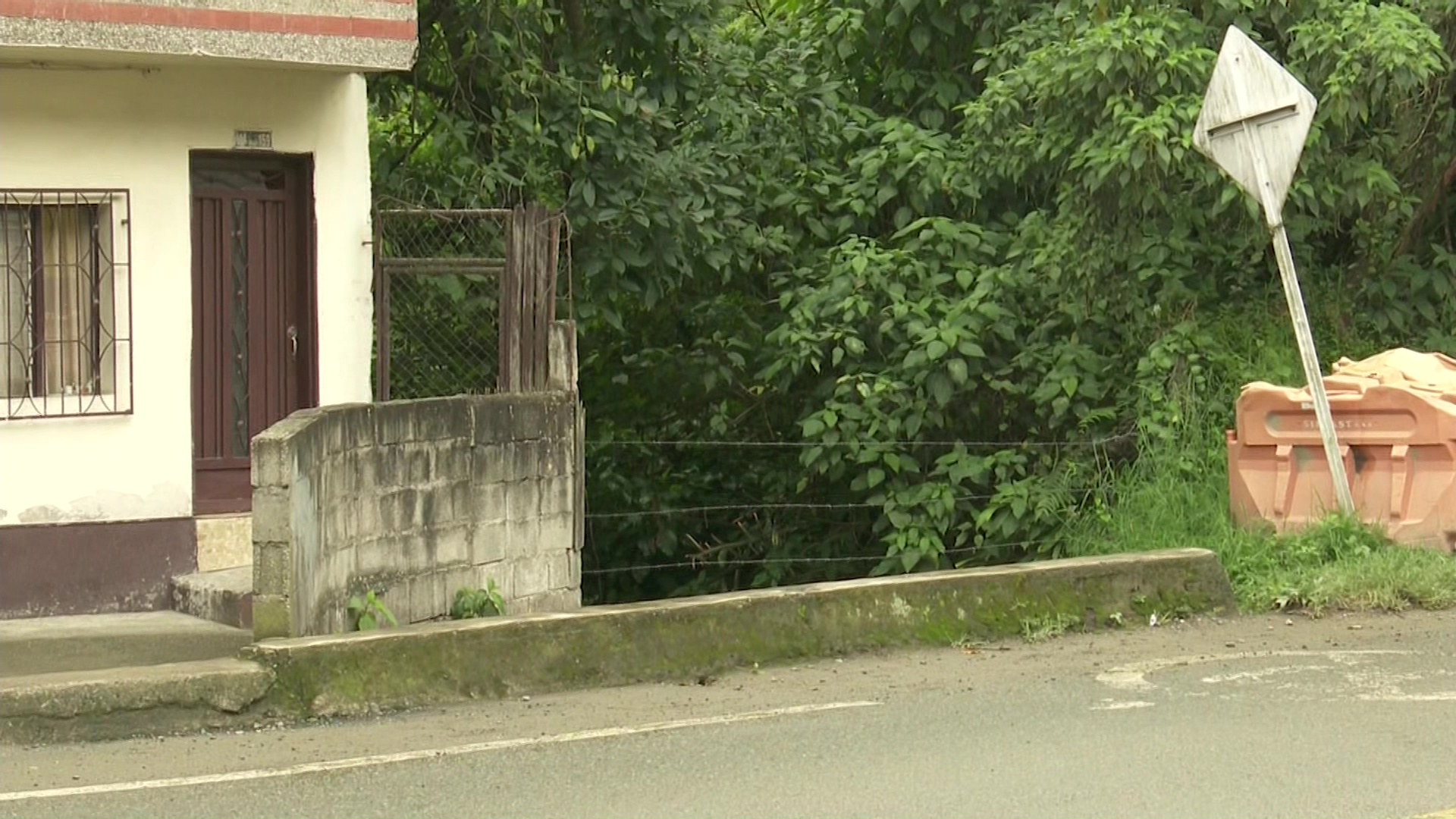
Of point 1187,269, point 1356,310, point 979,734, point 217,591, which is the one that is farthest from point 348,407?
point 1356,310

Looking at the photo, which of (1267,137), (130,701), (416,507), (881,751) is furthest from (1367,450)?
(130,701)

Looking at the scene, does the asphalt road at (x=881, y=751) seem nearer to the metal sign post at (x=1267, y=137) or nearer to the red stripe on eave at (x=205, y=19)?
the metal sign post at (x=1267, y=137)

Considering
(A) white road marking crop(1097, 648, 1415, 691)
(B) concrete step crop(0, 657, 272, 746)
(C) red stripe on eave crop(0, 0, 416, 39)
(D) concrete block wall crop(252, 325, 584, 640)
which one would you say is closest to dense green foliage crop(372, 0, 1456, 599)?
(C) red stripe on eave crop(0, 0, 416, 39)

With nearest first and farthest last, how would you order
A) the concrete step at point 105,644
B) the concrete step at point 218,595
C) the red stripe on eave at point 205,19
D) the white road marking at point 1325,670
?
the white road marking at point 1325,670 < the concrete step at point 105,644 < the red stripe on eave at point 205,19 < the concrete step at point 218,595

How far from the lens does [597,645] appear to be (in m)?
8.15

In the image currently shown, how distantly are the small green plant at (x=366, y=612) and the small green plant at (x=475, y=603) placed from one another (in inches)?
40.3

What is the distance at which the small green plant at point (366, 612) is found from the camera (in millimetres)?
8883

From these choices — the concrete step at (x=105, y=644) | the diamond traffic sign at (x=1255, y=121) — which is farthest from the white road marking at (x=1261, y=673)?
the concrete step at (x=105, y=644)

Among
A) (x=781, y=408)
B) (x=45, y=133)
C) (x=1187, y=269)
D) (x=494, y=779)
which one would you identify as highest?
(x=45, y=133)

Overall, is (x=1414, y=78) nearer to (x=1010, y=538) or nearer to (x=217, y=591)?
(x=1010, y=538)

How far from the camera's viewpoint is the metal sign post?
10.0 meters

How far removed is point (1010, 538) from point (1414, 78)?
11.7 feet

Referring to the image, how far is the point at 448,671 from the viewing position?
7.78m

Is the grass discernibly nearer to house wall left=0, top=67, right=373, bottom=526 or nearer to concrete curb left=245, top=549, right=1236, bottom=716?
concrete curb left=245, top=549, right=1236, bottom=716
